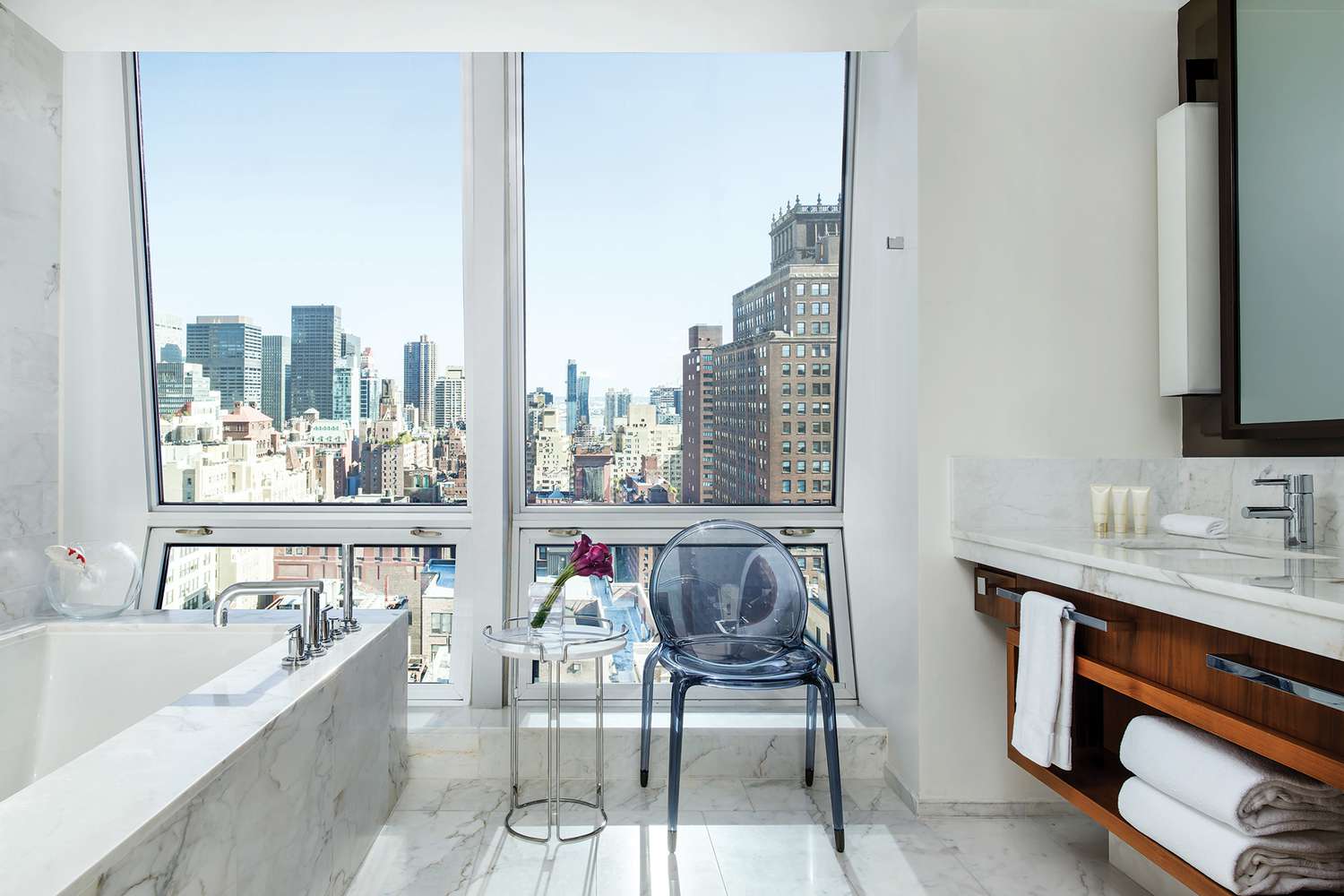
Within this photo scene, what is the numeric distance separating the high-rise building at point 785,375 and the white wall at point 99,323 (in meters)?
2.07

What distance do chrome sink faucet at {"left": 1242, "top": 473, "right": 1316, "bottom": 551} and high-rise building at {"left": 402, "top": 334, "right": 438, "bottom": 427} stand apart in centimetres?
254

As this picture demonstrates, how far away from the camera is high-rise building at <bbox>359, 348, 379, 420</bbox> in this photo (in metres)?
3.05

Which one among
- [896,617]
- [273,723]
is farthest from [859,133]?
[273,723]

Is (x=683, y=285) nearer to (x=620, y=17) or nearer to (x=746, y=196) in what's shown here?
(x=746, y=196)

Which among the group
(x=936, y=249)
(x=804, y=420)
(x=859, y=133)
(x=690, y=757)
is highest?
(x=859, y=133)

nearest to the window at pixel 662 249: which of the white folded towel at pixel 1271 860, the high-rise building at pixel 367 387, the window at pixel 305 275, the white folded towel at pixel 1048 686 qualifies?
the window at pixel 305 275

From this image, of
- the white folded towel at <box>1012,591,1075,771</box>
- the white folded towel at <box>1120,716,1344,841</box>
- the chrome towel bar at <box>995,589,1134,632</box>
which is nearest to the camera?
the white folded towel at <box>1120,716,1344,841</box>

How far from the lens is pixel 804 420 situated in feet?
10.2

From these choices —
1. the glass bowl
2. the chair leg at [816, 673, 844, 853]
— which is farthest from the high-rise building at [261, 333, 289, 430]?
the chair leg at [816, 673, 844, 853]

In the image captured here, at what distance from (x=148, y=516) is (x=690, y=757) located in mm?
2180

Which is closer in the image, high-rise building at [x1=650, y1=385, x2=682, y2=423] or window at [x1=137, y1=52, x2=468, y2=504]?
window at [x1=137, y1=52, x2=468, y2=504]

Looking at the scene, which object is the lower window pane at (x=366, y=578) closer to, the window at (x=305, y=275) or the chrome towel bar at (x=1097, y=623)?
the window at (x=305, y=275)

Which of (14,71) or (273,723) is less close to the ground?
(14,71)

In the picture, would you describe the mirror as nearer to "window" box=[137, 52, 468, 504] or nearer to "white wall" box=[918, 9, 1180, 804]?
"white wall" box=[918, 9, 1180, 804]
